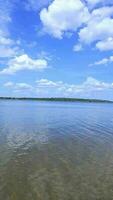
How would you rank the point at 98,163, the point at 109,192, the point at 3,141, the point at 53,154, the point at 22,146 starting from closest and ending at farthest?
the point at 109,192
the point at 98,163
the point at 53,154
the point at 22,146
the point at 3,141

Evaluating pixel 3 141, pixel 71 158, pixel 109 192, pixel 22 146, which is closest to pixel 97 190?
pixel 109 192

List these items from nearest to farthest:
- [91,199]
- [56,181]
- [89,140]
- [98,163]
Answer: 1. [91,199]
2. [56,181]
3. [98,163]
4. [89,140]

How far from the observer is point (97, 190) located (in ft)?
36.9

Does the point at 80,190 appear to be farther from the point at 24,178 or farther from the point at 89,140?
the point at 89,140

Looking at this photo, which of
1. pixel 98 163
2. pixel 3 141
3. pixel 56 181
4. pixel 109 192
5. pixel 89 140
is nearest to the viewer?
pixel 109 192

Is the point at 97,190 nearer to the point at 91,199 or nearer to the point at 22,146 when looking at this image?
the point at 91,199

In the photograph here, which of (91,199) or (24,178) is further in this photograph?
(24,178)

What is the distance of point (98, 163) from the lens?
15508 millimetres

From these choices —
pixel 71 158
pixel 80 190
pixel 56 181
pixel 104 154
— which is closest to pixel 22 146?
pixel 71 158

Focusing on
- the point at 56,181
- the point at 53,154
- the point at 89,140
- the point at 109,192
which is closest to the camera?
the point at 109,192

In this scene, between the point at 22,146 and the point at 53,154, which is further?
the point at 22,146

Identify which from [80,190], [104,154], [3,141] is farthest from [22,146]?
[80,190]

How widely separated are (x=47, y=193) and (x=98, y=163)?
5597 millimetres

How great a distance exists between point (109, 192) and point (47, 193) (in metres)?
2.60
